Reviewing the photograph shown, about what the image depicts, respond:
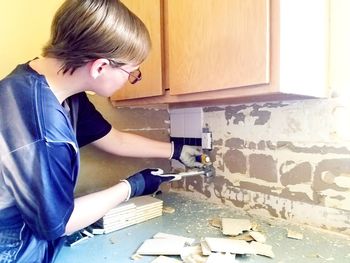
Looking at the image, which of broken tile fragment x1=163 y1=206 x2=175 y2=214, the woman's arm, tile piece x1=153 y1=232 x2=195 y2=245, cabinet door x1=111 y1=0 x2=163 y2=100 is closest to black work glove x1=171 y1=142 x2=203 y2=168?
the woman's arm

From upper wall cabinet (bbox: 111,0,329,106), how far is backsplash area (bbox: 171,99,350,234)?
126 millimetres

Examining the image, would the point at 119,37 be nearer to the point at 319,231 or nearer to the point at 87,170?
the point at 87,170

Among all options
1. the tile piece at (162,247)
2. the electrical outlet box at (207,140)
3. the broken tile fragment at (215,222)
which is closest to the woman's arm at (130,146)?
the electrical outlet box at (207,140)

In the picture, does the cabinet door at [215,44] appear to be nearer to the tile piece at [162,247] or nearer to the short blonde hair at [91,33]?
the short blonde hair at [91,33]

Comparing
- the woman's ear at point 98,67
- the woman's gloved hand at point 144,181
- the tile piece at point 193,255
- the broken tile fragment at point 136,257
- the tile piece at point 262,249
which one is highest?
the woman's ear at point 98,67

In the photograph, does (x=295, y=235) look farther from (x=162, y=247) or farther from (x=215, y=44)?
(x=215, y=44)

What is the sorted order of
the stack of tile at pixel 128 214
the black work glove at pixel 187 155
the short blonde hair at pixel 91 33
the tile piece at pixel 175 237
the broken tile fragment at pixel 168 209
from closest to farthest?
the short blonde hair at pixel 91 33
the tile piece at pixel 175 237
the stack of tile at pixel 128 214
the broken tile fragment at pixel 168 209
the black work glove at pixel 187 155

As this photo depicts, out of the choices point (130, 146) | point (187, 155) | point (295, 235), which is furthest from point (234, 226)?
point (130, 146)

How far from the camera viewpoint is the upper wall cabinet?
0.79 metres

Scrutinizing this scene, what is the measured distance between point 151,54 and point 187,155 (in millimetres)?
518

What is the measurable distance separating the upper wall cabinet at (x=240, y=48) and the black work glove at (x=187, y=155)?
32 centimetres

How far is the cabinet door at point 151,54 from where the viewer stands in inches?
45.7

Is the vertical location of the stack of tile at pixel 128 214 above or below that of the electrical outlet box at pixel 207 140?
below

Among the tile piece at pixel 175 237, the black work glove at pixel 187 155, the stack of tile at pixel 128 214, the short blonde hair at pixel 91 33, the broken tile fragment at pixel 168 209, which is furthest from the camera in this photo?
the black work glove at pixel 187 155
